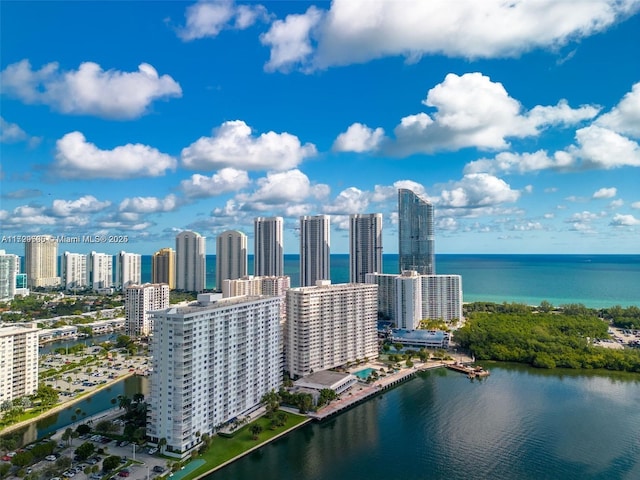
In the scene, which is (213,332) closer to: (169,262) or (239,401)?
(239,401)

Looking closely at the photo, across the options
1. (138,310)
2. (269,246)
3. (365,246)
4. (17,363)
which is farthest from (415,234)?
(17,363)

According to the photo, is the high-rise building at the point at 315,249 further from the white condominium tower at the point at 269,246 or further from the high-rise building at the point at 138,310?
the high-rise building at the point at 138,310

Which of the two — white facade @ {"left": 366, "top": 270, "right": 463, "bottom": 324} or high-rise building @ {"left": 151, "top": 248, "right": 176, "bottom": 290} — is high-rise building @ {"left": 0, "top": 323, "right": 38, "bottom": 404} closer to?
white facade @ {"left": 366, "top": 270, "right": 463, "bottom": 324}

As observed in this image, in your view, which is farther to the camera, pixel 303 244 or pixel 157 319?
pixel 303 244

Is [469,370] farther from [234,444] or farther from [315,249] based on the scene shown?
[315,249]

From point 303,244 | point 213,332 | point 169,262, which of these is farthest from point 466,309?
point 169,262

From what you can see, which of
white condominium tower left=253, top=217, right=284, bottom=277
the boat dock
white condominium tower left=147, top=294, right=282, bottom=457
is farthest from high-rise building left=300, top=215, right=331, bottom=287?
white condominium tower left=147, top=294, right=282, bottom=457

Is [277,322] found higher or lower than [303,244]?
lower

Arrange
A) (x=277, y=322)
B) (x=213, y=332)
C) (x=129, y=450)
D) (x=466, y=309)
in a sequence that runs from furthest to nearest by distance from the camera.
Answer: (x=466, y=309) → (x=277, y=322) → (x=213, y=332) → (x=129, y=450)
